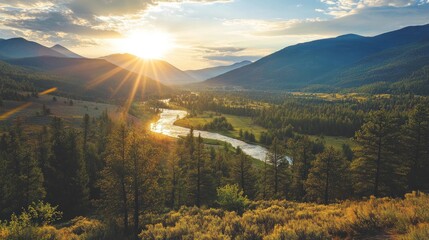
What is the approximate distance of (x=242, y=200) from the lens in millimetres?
29203

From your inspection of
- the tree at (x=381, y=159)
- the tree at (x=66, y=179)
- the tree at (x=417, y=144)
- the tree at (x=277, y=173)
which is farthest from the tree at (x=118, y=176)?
the tree at (x=417, y=144)

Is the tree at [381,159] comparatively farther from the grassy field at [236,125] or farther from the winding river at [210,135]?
the grassy field at [236,125]

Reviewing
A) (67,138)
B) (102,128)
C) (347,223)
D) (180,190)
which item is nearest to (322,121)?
(102,128)

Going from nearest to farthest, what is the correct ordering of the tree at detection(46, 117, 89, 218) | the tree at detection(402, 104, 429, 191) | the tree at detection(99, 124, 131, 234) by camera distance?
the tree at detection(99, 124, 131, 234) < the tree at detection(402, 104, 429, 191) < the tree at detection(46, 117, 89, 218)

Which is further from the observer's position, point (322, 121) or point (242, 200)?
point (322, 121)

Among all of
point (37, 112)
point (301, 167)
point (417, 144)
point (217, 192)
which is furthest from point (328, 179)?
point (37, 112)

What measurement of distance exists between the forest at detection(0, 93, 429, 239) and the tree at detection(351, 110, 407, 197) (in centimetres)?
11

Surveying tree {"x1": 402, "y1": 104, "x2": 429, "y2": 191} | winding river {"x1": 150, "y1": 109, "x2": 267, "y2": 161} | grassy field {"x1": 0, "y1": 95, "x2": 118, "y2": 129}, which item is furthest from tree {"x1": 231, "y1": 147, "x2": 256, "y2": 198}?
grassy field {"x1": 0, "y1": 95, "x2": 118, "y2": 129}

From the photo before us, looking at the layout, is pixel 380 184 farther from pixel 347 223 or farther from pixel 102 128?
pixel 102 128

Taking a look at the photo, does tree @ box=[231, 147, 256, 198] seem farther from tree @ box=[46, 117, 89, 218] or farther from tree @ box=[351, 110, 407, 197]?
tree @ box=[46, 117, 89, 218]

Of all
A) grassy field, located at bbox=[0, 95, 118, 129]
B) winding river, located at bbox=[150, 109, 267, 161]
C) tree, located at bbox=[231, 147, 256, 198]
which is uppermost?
grassy field, located at bbox=[0, 95, 118, 129]

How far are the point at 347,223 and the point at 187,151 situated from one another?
124ft

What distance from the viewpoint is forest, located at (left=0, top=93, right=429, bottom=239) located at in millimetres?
16562

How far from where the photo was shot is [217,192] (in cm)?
4325
